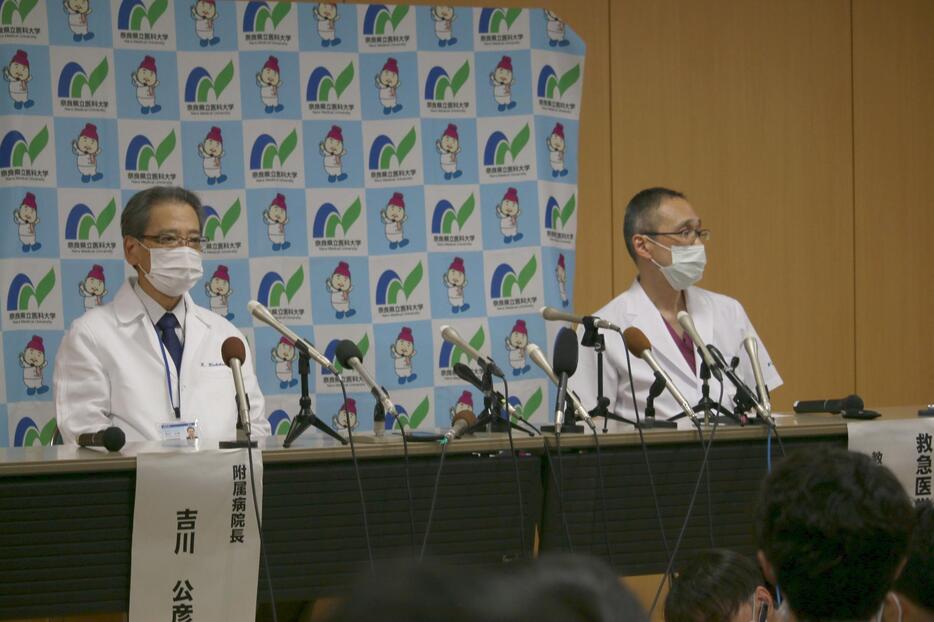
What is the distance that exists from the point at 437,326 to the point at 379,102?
36.9 inches

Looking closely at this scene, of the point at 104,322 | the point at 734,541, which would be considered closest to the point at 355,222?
the point at 104,322

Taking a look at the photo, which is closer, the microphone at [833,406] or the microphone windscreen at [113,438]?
Answer: the microphone windscreen at [113,438]

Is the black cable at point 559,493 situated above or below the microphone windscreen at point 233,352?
below

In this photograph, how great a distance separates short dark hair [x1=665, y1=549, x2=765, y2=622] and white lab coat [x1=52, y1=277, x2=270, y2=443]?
1.70 m

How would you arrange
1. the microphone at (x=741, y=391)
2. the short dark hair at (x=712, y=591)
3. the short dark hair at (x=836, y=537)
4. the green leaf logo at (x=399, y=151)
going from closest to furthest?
the short dark hair at (x=836, y=537), the short dark hair at (x=712, y=591), the microphone at (x=741, y=391), the green leaf logo at (x=399, y=151)

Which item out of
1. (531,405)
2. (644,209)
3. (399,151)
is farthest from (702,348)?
(399,151)

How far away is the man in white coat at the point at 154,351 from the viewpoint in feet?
11.1

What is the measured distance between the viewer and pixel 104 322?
11.4 feet

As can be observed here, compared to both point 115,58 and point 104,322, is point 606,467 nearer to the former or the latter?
point 104,322

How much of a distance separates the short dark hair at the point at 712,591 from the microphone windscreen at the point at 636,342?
2.97ft

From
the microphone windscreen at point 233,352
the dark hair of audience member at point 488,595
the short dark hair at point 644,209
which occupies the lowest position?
the microphone windscreen at point 233,352

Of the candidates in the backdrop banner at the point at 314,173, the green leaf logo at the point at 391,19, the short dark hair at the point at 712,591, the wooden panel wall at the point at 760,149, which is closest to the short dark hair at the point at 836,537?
the short dark hair at the point at 712,591

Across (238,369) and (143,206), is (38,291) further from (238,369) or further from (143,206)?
(238,369)

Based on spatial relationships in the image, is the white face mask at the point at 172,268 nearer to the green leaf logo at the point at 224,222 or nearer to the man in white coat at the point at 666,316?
the green leaf logo at the point at 224,222
